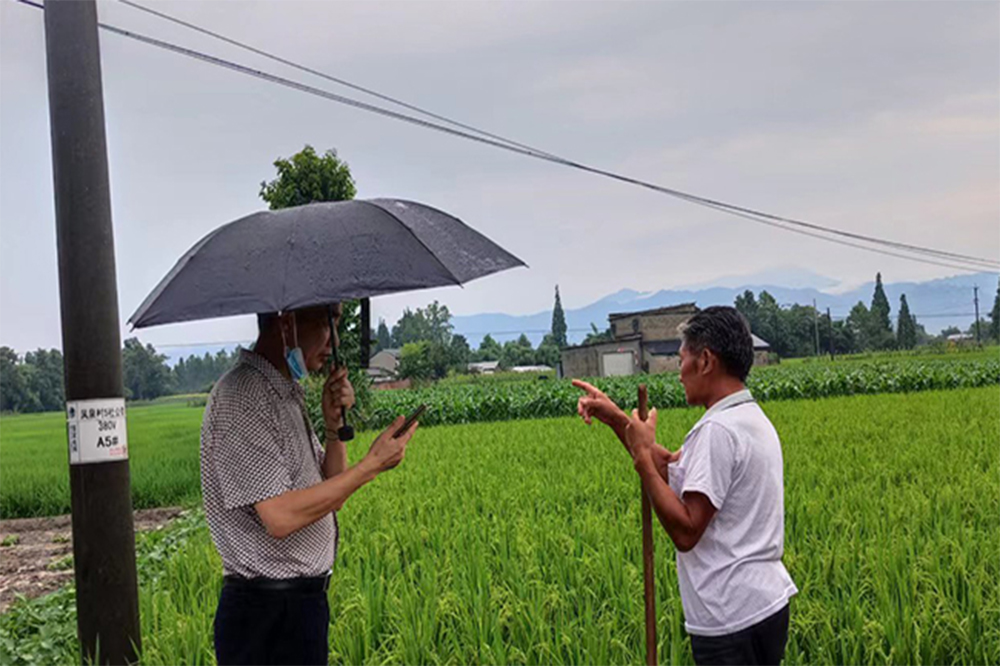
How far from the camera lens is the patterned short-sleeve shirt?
233cm

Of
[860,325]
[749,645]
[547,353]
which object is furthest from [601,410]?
[547,353]

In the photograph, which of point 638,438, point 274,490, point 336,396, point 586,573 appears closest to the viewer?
point 274,490

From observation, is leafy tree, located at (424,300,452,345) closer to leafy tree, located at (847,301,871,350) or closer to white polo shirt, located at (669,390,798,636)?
leafy tree, located at (847,301,871,350)

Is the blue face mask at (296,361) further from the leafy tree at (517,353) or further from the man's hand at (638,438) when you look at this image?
the leafy tree at (517,353)

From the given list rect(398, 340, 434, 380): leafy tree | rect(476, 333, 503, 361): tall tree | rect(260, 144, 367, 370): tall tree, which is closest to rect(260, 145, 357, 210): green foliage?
rect(260, 144, 367, 370): tall tree

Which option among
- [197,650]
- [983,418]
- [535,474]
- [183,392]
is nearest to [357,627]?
[197,650]

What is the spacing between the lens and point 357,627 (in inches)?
164

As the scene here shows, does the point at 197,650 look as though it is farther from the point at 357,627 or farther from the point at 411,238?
the point at 411,238

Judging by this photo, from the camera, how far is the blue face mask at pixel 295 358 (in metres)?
2.46

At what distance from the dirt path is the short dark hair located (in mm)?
5768

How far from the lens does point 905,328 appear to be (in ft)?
241

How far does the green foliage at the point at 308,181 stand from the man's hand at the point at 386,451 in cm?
1840

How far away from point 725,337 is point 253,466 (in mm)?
1340

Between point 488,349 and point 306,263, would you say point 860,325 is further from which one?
point 306,263
